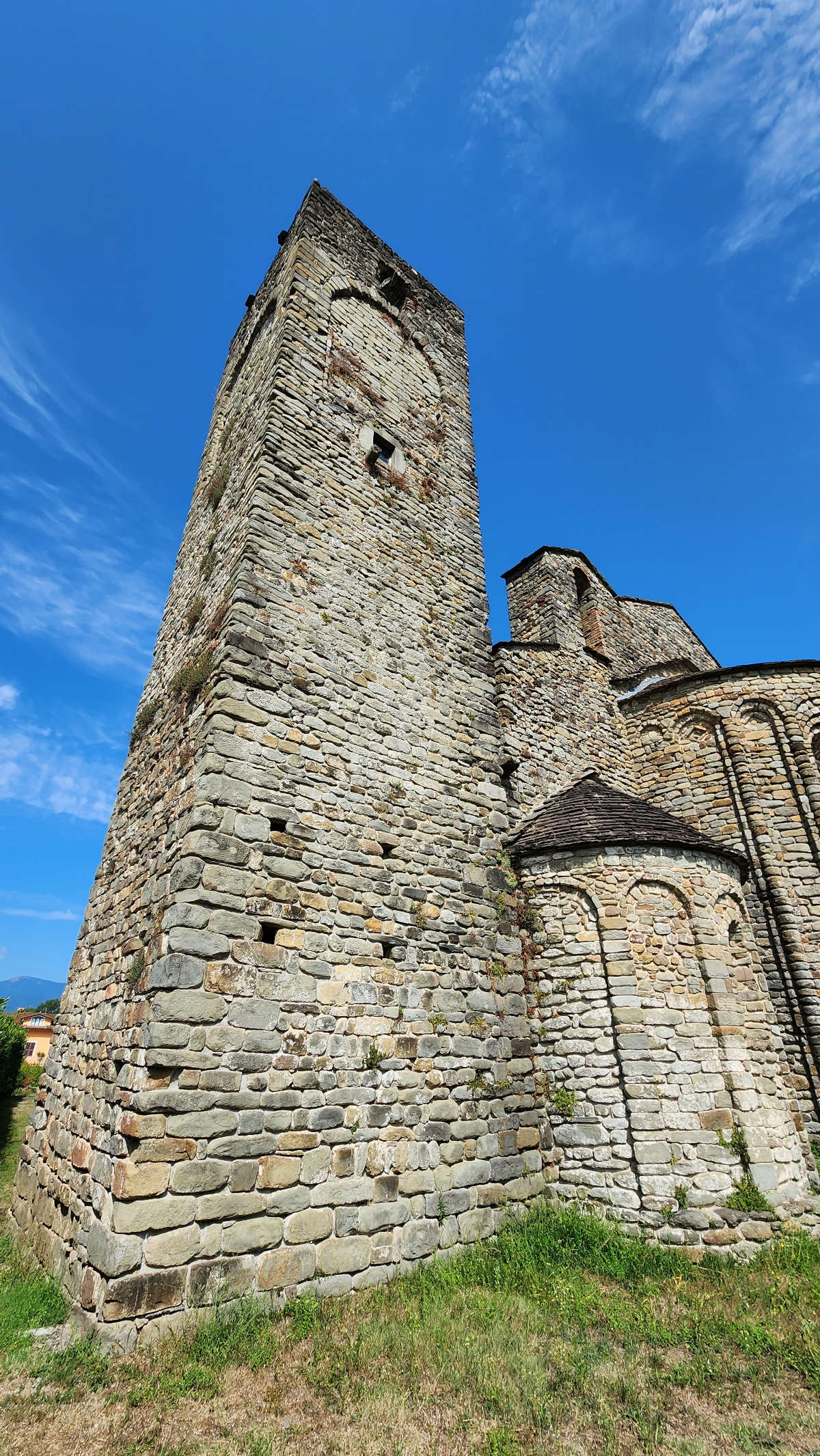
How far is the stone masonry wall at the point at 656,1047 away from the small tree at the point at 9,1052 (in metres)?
14.2

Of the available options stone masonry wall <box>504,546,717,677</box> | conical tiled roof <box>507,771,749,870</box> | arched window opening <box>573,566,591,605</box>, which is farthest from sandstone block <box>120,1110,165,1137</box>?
arched window opening <box>573,566,591,605</box>

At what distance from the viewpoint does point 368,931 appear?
6.21m

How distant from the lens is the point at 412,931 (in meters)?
6.61

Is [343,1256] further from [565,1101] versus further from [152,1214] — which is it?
[565,1101]

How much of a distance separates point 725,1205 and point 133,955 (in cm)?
606

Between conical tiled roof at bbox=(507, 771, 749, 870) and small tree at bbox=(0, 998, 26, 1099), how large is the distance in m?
14.2

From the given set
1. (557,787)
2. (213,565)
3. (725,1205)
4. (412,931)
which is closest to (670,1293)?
(725,1205)

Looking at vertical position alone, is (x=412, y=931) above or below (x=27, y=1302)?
above

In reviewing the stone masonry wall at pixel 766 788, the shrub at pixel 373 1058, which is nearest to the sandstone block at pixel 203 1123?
the shrub at pixel 373 1058

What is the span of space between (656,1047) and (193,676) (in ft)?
20.2

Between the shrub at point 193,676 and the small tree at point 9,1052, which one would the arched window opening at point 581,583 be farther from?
the small tree at point 9,1052

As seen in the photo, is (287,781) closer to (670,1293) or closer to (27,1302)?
(27,1302)

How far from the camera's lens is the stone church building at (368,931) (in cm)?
488

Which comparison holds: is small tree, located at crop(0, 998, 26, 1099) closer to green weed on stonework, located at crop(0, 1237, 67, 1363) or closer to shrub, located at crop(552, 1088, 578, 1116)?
green weed on stonework, located at crop(0, 1237, 67, 1363)
